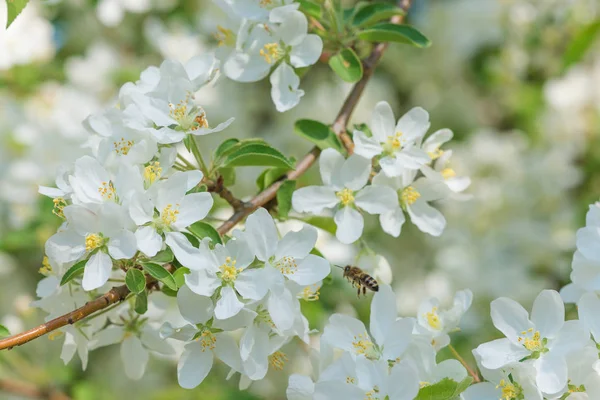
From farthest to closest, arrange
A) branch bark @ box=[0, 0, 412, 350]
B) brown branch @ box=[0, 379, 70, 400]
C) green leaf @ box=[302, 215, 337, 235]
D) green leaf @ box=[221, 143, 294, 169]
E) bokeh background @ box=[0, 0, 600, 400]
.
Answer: bokeh background @ box=[0, 0, 600, 400] < brown branch @ box=[0, 379, 70, 400] < green leaf @ box=[302, 215, 337, 235] < green leaf @ box=[221, 143, 294, 169] < branch bark @ box=[0, 0, 412, 350]

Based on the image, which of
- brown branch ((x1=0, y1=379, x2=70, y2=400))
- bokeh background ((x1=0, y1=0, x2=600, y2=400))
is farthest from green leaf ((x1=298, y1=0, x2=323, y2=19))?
brown branch ((x1=0, y1=379, x2=70, y2=400))

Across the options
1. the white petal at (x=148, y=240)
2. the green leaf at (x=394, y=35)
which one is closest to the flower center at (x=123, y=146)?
the white petal at (x=148, y=240)

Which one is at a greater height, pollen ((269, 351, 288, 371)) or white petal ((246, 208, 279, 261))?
white petal ((246, 208, 279, 261))

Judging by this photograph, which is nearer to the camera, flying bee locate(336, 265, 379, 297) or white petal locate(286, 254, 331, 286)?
white petal locate(286, 254, 331, 286)

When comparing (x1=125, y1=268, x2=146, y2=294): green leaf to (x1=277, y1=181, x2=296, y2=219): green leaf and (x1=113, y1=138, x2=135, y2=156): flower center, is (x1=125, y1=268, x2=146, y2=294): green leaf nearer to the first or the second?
(x1=113, y1=138, x2=135, y2=156): flower center

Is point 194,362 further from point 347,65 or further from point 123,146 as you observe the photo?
point 347,65

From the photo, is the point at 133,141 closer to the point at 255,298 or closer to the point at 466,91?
the point at 255,298
